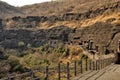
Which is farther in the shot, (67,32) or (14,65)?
(67,32)

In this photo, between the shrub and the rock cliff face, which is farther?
the rock cliff face

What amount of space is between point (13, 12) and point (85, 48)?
3581 inches

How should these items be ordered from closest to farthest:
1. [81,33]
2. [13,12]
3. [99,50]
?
[99,50] < [81,33] < [13,12]

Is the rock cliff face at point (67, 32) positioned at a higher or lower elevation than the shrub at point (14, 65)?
higher

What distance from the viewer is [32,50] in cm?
7744

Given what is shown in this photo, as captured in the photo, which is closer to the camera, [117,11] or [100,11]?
[117,11]

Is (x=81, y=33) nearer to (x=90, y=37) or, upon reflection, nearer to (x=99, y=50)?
(x=90, y=37)

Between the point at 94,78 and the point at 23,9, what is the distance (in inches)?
5640

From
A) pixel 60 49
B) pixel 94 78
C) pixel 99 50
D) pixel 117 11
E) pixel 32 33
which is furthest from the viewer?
pixel 32 33

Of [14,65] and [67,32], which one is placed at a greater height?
[67,32]

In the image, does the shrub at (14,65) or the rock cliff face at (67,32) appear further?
the rock cliff face at (67,32)

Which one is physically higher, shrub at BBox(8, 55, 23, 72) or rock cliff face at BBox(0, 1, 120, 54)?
rock cliff face at BBox(0, 1, 120, 54)

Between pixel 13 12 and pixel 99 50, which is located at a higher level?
pixel 13 12

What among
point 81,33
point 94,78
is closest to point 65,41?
point 81,33
